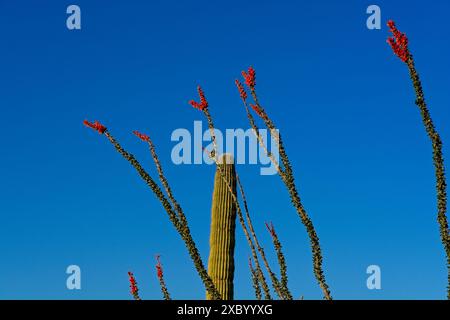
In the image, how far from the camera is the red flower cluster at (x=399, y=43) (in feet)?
8.80

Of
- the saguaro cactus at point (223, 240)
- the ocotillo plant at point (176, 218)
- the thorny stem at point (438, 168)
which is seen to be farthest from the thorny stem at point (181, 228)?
the saguaro cactus at point (223, 240)

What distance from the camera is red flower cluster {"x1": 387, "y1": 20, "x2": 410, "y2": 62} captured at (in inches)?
106

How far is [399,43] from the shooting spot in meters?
2.71

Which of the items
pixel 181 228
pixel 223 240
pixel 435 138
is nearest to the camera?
pixel 435 138

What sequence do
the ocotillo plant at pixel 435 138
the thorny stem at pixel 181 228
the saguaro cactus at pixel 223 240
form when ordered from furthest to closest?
1. the saguaro cactus at pixel 223 240
2. the thorny stem at pixel 181 228
3. the ocotillo plant at pixel 435 138

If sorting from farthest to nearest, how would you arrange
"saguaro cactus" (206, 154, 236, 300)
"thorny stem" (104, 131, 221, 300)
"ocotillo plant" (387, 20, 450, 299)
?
1. "saguaro cactus" (206, 154, 236, 300)
2. "thorny stem" (104, 131, 221, 300)
3. "ocotillo plant" (387, 20, 450, 299)

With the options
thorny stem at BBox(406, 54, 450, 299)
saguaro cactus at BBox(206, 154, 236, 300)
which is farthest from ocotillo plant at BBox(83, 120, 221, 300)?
saguaro cactus at BBox(206, 154, 236, 300)

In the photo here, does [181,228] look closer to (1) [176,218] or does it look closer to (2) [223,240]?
(1) [176,218]

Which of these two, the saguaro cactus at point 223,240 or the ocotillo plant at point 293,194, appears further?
the saguaro cactus at point 223,240

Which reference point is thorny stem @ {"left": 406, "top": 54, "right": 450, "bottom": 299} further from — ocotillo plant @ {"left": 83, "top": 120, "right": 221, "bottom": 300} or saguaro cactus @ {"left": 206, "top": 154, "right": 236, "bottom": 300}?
saguaro cactus @ {"left": 206, "top": 154, "right": 236, "bottom": 300}

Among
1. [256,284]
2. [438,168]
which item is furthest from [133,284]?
[438,168]

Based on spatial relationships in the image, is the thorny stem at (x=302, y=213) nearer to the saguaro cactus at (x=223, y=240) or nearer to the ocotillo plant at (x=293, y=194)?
the ocotillo plant at (x=293, y=194)
